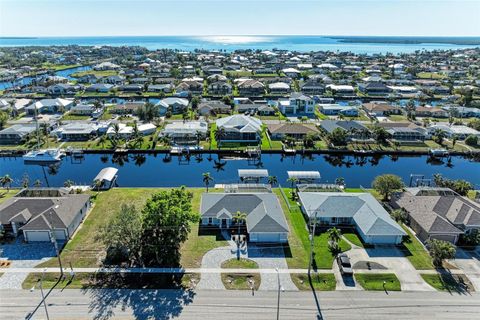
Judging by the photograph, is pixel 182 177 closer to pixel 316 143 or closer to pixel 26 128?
pixel 316 143

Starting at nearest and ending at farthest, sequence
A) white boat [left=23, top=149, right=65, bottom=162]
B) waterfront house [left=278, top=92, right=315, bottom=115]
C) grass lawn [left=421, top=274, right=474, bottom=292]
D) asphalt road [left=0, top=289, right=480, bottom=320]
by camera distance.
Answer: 1. asphalt road [left=0, top=289, right=480, bottom=320]
2. grass lawn [left=421, top=274, right=474, bottom=292]
3. white boat [left=23, top=149, right=65, bottom=162]
4. waterfront house [left=278, top=92, right=315, bottom=115]

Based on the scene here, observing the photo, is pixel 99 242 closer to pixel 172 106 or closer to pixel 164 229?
pixel 164 229

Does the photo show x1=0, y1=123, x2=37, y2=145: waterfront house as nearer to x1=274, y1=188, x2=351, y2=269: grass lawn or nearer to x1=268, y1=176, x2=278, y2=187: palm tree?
x1=268, y1=176, x2=278, y2=187: palm tree

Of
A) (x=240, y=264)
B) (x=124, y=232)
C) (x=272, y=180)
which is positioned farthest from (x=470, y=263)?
(x=124, y=232)

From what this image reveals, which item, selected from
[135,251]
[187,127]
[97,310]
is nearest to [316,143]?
→ [187,127]

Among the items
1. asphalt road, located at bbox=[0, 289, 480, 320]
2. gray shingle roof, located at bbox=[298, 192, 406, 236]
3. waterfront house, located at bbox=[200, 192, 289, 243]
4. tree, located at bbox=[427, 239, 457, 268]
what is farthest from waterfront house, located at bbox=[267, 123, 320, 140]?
asphalt road, located at bbox=[0, 289, 480, 320]
